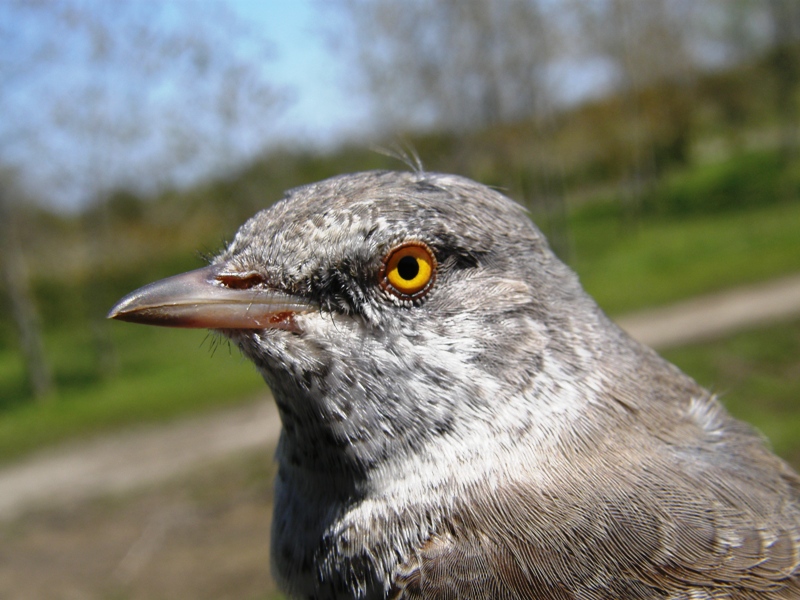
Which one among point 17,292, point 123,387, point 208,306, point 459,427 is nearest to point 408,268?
point 459,427

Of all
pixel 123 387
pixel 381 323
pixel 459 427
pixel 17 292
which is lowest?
pixel 123 387

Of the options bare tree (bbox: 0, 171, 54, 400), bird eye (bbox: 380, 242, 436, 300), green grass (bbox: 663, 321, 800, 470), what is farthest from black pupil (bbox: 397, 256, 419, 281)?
bare tree (bbox: 0, 171, 54, 400)

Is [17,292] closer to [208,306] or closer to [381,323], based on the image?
[208,306]

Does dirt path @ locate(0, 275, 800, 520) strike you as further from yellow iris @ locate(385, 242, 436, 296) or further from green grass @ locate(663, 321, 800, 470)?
yellow iris @ locate(385, 242, 436, 296)

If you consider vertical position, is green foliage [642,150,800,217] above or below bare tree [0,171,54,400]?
below

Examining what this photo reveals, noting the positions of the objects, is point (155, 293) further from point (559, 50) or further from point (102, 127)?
point (559, 50)

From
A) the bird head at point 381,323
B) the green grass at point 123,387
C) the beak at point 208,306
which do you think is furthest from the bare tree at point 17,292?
the bird head at point 381,323

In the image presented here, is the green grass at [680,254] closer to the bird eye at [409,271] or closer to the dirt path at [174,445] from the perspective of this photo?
the dirt path at [174,445]
